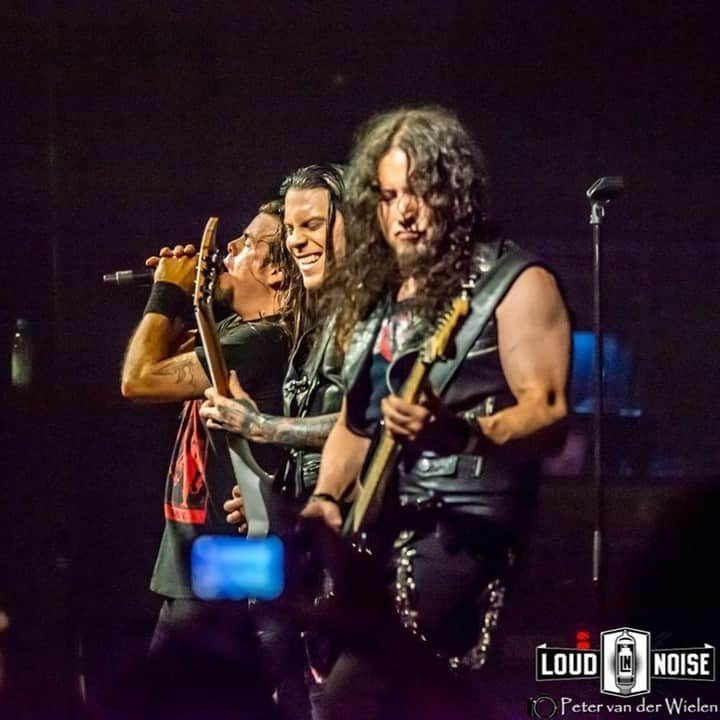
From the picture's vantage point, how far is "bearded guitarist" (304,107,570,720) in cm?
284

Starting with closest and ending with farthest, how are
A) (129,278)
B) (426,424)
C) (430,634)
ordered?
(426,424)
(430,634)
(129,278)

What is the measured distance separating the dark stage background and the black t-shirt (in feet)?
0.14

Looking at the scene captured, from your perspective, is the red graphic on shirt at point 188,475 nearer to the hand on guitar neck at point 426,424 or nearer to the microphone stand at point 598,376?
the hand on guitar neck at point 426,424

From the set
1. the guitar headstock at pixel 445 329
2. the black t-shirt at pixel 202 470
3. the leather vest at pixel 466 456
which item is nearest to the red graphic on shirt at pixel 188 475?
the black t-shirt at pixel 202 470

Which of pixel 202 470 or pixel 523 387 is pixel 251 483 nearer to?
pixel 202 470

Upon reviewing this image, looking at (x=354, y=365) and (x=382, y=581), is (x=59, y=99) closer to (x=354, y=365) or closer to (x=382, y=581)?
(x=354, y=365)

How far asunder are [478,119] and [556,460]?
90cm

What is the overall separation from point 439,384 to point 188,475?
2.38ft

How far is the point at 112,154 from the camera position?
305 centimetres

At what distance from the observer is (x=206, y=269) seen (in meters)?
3.09

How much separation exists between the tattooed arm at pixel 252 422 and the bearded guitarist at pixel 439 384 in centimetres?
7

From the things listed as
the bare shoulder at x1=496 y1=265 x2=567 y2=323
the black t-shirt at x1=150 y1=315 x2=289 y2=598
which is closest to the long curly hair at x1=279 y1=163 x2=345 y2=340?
the black t-shirt at x1=150 y1=315 x2=289 y2=598

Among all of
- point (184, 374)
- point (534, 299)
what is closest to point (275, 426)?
point (184, 374)

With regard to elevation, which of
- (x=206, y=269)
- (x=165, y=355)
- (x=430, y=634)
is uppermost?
(x=206, y=269)
